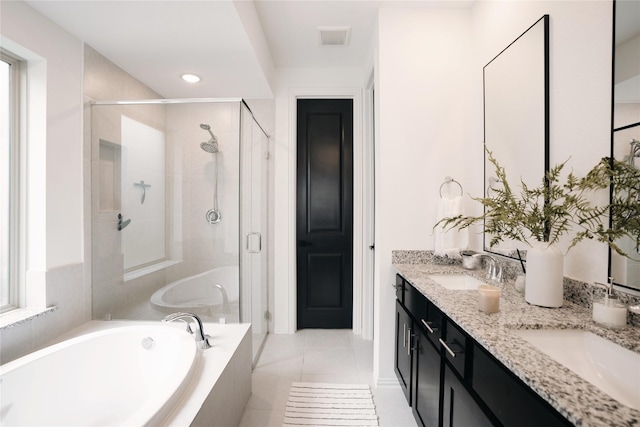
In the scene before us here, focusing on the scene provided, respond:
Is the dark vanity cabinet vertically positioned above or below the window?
below

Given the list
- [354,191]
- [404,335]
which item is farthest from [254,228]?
[404,335]

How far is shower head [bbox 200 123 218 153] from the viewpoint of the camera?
2.12 meters

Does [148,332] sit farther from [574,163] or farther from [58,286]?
[574,163]

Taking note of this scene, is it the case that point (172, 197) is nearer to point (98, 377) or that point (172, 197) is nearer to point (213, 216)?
point (213, 216)

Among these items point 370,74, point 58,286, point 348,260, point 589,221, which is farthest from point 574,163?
point 58,286

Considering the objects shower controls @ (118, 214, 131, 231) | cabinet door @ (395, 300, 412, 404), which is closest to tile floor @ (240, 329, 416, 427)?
cabinet door @ (395, 300, 412, 404)

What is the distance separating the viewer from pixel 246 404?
185cm

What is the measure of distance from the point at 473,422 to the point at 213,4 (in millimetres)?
2189

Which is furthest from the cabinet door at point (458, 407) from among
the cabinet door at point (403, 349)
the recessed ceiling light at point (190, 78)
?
the recessed ceiling light at point (190, 78)

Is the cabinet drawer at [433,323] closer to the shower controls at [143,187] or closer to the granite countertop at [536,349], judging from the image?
the granite countertop at [536,349]

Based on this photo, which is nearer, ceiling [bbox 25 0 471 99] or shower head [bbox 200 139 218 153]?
ceiling [bbox 25 0 471 99]

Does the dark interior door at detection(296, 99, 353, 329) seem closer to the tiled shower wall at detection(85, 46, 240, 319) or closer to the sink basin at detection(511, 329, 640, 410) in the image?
the tiled shower wall at detection(85, 46, 240, 319)

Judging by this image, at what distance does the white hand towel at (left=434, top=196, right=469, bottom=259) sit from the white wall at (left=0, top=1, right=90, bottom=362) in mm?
2362

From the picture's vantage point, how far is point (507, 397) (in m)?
0.80
